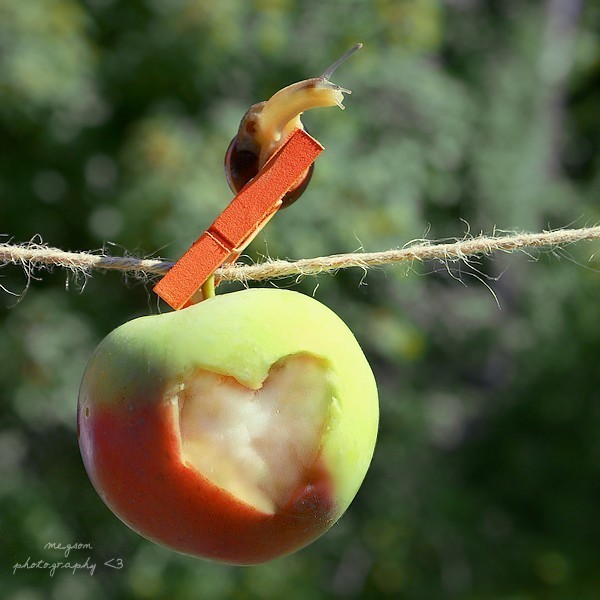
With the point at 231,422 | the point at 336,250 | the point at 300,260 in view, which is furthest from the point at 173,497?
the point at 336,250

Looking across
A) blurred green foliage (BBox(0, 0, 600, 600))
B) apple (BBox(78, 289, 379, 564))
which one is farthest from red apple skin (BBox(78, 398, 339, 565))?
blurred green foliage (BBox(0, 0, 600, 600))

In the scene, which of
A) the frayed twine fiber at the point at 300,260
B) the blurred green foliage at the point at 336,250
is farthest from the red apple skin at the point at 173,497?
the blurred green foliage at the point at 336,250

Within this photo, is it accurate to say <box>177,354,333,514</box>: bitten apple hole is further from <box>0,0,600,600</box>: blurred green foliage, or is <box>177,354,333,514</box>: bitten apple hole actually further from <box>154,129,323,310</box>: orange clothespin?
<box>0,0,600,600</box>: blurred green foliage

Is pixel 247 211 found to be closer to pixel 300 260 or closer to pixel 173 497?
pixel 300 260

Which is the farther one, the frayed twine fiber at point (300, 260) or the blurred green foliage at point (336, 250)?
the blurred green foliage at point (336, 250)

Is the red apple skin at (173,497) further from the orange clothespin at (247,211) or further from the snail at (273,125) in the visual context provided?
the snail at (273,125)

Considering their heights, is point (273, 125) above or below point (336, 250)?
above

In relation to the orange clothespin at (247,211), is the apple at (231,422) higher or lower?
lower

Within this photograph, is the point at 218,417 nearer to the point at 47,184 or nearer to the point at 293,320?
the point at 293,320
